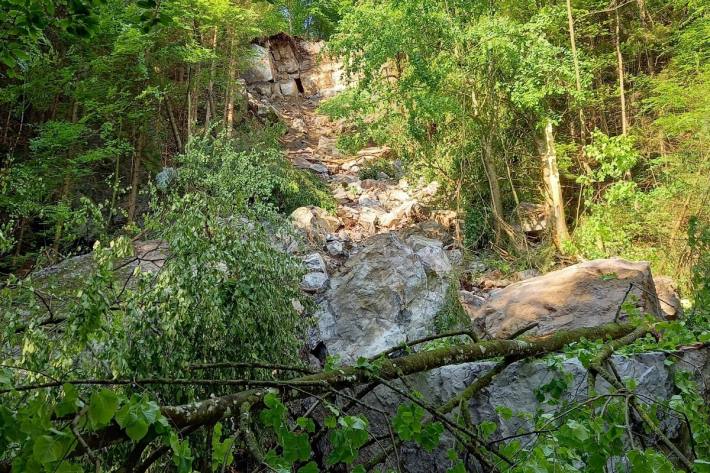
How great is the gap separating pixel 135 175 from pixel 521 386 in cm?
980

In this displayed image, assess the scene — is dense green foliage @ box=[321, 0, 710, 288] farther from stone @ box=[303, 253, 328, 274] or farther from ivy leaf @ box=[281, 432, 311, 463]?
ivy leaf @ box=[281, 432, 311, 463]

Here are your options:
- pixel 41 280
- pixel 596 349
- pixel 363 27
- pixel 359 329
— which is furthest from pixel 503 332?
Result: pixel 363 27

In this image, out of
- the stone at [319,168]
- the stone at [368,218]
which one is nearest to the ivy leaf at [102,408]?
the stone at [368,218]

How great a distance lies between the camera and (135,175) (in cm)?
1076

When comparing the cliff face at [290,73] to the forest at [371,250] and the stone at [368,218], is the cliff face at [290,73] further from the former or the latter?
the stone at [368,218]

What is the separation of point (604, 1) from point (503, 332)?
9.02m

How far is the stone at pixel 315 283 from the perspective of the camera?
303 inches

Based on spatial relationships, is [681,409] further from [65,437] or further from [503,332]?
[503,332]

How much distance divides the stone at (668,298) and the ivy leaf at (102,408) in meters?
5.71

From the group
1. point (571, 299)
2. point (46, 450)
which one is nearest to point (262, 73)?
point (571, 299)

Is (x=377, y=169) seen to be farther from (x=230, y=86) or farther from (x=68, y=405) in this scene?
(x=68, y=405)

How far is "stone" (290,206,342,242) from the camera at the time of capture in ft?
33.5

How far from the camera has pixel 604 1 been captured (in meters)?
10.8

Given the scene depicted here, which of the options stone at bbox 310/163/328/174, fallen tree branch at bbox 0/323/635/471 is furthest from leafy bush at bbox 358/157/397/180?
fallen tree branch at bbox 0/323/635/471
